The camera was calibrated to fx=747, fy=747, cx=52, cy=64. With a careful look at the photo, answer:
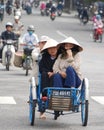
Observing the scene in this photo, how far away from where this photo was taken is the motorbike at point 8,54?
23469mm

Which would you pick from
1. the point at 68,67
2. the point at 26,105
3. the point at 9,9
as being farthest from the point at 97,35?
the point at 9,9

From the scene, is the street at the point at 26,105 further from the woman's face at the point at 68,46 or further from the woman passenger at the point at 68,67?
the woman's face at the point at 68,46

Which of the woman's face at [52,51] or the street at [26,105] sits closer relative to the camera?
the street at [26,105]

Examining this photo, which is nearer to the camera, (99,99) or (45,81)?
(45,81)

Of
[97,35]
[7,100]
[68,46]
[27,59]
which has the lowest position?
[97,35]

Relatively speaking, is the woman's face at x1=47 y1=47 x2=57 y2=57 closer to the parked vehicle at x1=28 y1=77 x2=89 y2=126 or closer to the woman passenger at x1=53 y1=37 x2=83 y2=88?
the woman passenger at x1=53 y1=37 x2=83 y2=88

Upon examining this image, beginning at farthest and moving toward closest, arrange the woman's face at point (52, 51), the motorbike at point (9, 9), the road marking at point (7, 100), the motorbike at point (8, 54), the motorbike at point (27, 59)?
1. the motorbike at point (9, 9)
2. the motorbike at point (8, 54)
3. the motorbike at point (27, 59)
4. the road marking at point (7, 100)
5. the woman's face at point (52, 51)

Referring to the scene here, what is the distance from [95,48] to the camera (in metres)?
36.9

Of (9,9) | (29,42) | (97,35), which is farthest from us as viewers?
(9,9)

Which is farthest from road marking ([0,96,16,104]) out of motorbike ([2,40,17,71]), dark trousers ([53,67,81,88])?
→ motorbike ([2,40,17,71])

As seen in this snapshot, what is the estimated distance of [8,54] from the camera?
78.0 ft

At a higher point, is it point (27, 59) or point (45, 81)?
point (45, 81)

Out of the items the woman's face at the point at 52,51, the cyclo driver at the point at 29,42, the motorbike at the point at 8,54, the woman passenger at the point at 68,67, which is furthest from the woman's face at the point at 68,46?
the motorbike at the point at 8,54

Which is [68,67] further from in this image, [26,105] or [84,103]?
[26,105]
